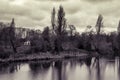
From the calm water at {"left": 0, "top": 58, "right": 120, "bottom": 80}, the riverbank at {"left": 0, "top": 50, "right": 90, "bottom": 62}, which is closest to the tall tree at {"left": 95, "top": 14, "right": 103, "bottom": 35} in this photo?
the riverbank at {"left": 0, "top": 50, "right": 90, "bottom": 62}

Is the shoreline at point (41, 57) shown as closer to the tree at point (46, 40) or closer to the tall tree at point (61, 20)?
the tree at point (46, 40)

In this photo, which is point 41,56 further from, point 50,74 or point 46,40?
point 50,74

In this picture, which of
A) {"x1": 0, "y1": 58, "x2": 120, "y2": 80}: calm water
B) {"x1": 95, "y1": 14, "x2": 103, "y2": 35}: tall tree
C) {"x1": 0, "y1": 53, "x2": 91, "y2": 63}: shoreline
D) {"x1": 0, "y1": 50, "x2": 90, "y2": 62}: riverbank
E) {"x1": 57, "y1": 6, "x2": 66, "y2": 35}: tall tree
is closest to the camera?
{"x1": 0, "y1": 58, "x2": 120, "y2": 80}: calm water

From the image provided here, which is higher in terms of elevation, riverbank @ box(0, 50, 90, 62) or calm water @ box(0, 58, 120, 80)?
riverbank @ box(0, 50, 90, 62)

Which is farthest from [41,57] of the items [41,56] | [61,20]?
[61,20]

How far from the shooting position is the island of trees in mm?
71119

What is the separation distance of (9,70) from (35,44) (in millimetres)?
27218

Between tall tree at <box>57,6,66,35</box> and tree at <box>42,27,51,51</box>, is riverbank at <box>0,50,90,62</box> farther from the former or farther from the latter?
tall tree at <box>57,6,66,35</box>

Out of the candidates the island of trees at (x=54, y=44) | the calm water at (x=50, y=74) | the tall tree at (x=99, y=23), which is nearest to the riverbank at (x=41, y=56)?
the island of trees at (x=54, y=44)

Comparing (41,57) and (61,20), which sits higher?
(61,20)

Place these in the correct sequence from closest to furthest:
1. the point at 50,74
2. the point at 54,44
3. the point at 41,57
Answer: the point at 50,74, the point at 41,57, the point at 54,44

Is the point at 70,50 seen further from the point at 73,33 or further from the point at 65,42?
the point at 73,33

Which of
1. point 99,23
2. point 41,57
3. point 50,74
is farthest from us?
point 99,23

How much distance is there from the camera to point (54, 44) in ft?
264
